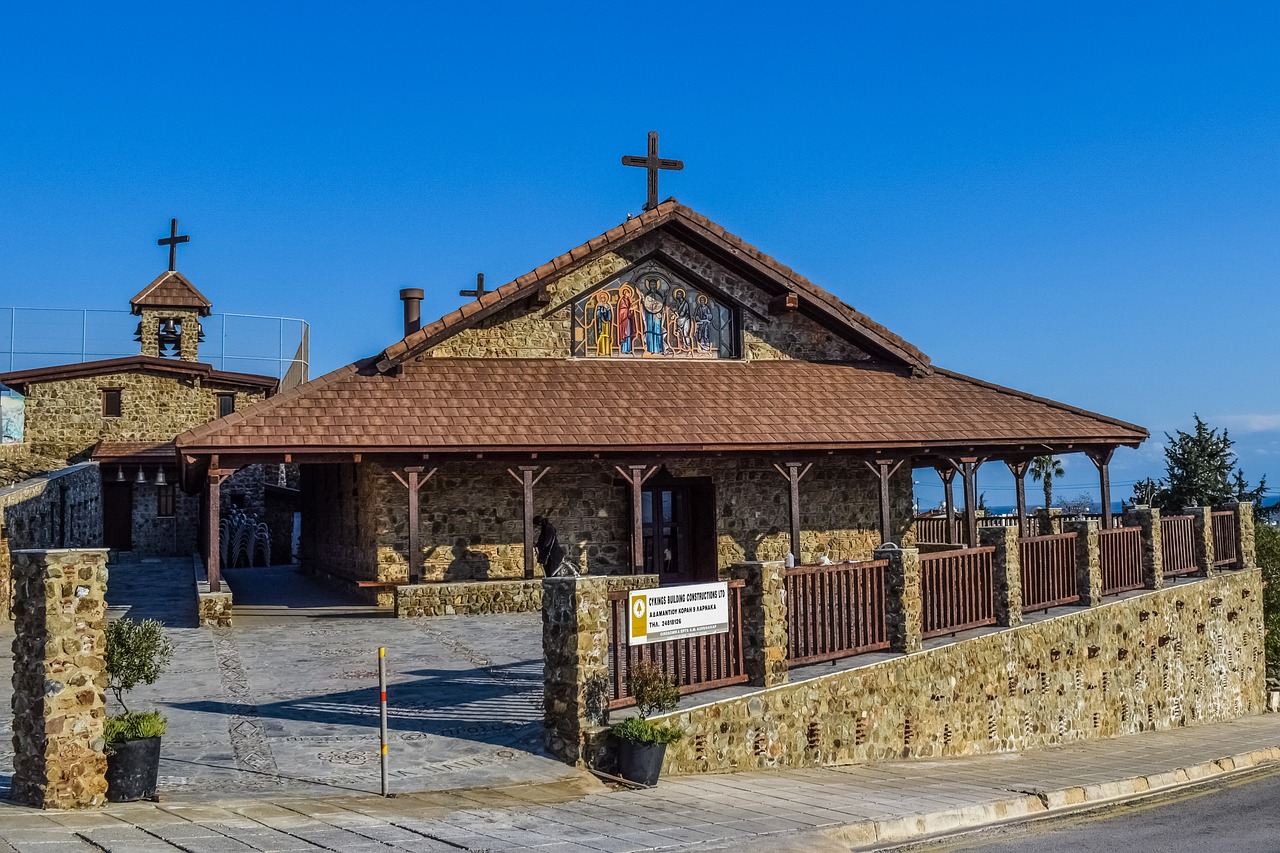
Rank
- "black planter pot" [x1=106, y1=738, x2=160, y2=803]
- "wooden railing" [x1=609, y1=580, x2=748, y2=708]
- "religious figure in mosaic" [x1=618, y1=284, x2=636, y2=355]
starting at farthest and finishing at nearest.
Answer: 1. "religious figure in mosaic" [x1=618, y1=284, x2=636, y2=355]
2. "wooden railing" [x1=609, y1=580, x2=748, y2=708]
3. "black planter pot" [x1=106, y1=738, x2=160, y2=803]

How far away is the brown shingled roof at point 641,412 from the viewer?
18.4 m

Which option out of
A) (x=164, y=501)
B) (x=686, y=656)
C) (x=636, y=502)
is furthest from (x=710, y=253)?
(x=164, y=501)

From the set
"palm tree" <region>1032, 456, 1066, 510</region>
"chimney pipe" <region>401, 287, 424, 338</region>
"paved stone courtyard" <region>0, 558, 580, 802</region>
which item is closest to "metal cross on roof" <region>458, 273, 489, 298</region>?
"chimney pipe" <region>401, 287, 424, 338</region>

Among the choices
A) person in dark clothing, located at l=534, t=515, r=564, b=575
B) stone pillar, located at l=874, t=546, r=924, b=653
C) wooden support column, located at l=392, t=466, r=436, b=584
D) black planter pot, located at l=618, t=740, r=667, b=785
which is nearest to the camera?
black planter pot, located at l=618, t=740, r=667, b=785

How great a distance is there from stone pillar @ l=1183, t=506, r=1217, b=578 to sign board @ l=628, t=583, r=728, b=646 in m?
12.5

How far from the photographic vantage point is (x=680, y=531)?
22.0 meters

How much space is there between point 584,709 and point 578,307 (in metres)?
13.3

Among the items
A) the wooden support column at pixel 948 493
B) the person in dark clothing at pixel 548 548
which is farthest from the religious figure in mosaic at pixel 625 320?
the wooden support column at pixel 948 493

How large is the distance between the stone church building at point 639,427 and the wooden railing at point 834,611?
268 inches

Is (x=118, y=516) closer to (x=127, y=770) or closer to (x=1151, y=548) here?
(x=1151, y=548)

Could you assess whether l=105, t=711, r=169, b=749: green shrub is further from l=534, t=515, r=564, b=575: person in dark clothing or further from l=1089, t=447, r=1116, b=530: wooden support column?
l=1089, t=447, r=1116, b=530: wooden support column

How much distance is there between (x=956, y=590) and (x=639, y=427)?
287 inches

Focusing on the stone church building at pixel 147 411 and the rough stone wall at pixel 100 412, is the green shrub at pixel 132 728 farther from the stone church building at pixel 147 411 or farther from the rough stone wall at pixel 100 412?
the rough stone wall at pixel 100 412

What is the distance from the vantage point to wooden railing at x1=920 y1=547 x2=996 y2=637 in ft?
44.7
